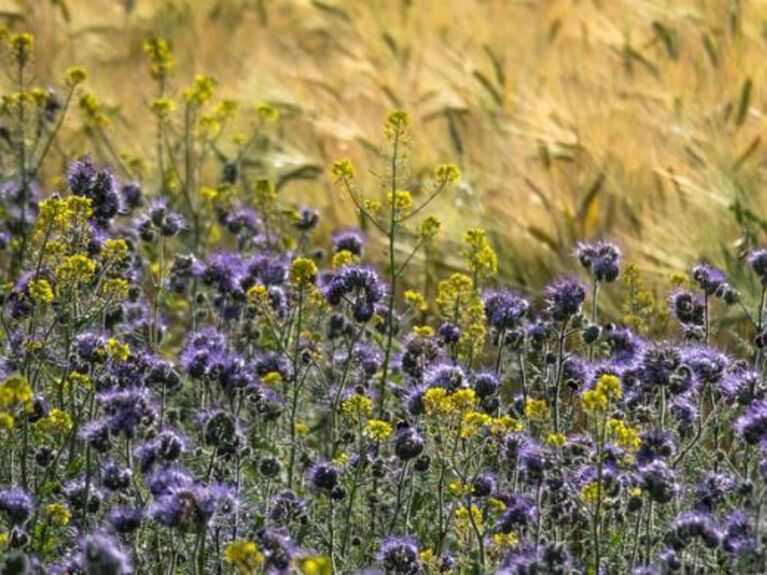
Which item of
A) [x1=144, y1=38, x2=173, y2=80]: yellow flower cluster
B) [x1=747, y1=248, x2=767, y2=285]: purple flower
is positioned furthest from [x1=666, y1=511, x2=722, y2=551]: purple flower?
[x1=144, y1=38, x2=173, y2=80]: yellow flower cluster

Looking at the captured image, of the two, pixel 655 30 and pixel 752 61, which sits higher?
pixel 655 30

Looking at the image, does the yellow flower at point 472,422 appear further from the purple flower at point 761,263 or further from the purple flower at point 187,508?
the purple flower at point 761,263

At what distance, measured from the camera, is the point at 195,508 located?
2975mm

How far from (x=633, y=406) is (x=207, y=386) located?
44.6 inches

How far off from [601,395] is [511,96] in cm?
355

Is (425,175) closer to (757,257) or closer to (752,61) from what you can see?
(752,61)

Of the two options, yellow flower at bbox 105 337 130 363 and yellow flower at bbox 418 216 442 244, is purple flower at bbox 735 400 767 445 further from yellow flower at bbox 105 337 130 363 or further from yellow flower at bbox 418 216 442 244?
yellow flower at bbox 105 337 130 363

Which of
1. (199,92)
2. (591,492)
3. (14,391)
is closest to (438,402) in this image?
(591,492)

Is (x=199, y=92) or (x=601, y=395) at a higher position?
(x=199, y=92)

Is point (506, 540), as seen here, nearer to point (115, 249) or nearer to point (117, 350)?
point (117, 350)

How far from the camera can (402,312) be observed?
18.4 ft

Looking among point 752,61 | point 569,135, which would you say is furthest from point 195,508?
point 752,61

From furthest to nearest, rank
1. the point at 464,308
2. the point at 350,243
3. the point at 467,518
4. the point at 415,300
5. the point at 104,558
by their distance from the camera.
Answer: the point at 350,243 < the point at 415,300 < the point at 464,308 < the point at 467,518 < the point at 104,558

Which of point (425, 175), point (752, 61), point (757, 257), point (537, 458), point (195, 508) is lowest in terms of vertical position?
point (195, 508)
